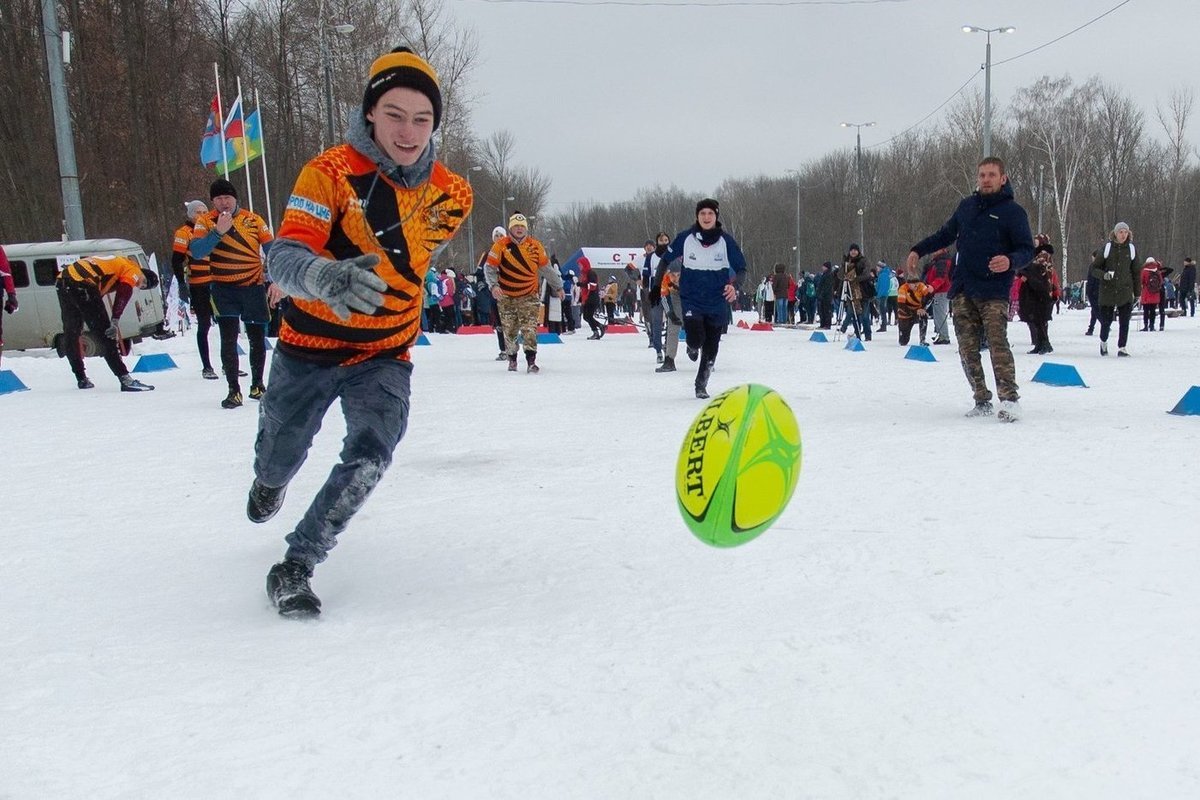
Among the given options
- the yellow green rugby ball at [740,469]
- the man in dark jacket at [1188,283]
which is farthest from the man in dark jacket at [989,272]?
the man in dark jacket at [1188,283]

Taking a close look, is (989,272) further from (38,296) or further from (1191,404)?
(38,296)

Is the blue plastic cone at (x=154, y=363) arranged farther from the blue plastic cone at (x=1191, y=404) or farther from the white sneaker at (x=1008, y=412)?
the blue plastic cone at (x=1191, y=404)

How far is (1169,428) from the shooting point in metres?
6.71

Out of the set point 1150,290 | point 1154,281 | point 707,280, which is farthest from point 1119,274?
point 1154,281

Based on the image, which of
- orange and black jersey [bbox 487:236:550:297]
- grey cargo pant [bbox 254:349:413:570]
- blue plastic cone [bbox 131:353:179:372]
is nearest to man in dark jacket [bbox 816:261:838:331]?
orange and black jersey [bbox 487:236:550:297]

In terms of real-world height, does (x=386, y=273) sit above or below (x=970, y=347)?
above

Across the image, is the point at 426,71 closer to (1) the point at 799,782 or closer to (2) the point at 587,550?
(2) the point at 587,550

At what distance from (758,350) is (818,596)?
12.5 metres

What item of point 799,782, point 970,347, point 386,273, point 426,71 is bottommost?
point 799,782

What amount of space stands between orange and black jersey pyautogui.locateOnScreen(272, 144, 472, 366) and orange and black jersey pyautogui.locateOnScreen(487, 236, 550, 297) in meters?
7.73

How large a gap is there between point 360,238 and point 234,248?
594 cm

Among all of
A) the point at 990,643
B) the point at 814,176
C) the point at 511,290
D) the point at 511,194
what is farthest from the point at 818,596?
the point at 814,176

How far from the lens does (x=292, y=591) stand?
3.25 meters

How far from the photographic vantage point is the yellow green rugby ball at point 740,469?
3279mm
